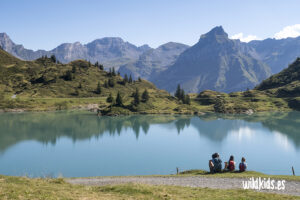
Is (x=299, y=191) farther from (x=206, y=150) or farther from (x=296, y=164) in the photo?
(x=206, y=150)

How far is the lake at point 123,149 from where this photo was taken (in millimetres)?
72250

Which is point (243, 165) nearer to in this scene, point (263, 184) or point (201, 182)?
point (263, 184)

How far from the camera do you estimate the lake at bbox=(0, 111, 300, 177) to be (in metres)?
72.2

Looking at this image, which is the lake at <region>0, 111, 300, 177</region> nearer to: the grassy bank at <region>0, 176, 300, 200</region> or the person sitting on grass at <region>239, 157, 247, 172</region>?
the person sitting on grass at <region>239, 157, 247, 172</region>

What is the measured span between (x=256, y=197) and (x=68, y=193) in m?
18.6

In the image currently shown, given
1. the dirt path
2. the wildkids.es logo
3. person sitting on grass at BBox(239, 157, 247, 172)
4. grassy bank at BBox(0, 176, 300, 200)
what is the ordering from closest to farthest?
grassy bank at BBox(0, 176, 300, 200) < the wildkids.es logo < the dirt path < person sitting on grass at BBox(239, 157, 247, 172)

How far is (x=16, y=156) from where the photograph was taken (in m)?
89.0

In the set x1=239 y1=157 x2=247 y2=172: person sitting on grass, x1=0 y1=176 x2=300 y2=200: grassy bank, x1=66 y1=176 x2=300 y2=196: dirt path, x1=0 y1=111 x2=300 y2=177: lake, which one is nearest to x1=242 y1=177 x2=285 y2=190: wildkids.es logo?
x1=66 y1=176 x2=300 y2=196: dirt path

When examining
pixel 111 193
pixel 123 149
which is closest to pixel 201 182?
pixel 111 193

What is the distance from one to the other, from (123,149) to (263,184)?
→ 75.8m

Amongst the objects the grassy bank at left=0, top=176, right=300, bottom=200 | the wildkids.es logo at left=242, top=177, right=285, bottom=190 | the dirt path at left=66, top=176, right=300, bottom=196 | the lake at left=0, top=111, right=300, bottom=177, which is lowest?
the lake at left=0, top=111, right=300, bottom=177

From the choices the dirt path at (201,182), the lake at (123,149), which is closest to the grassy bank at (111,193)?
the dirt path at (201,182)

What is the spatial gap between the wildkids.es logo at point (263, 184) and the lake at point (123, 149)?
3463 centimetres

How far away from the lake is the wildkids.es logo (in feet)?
114
